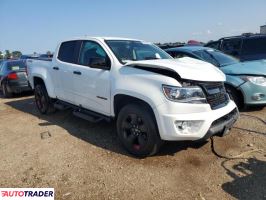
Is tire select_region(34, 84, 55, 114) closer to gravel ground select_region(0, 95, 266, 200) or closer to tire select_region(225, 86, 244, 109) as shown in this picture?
gravel ground select_region(0, 95, 266, 200)

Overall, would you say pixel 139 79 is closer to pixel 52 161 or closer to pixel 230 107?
pixel 230 107

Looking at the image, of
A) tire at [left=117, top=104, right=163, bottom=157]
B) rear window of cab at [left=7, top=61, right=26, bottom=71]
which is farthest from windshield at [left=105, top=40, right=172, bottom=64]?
rear window of cab at [left=7, top=61, right=26, bottom=71]

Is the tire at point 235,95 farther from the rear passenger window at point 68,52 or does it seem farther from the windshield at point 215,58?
the rear passenger window at point 68,52

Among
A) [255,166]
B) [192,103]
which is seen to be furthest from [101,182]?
[255,166]

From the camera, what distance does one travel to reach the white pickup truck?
3861mm

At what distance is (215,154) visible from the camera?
4.43 m

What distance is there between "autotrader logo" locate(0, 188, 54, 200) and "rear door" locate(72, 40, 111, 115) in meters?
1.75

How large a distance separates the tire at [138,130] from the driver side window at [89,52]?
3.70 feet

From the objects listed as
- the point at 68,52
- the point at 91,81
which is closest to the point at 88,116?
the point at 91,81

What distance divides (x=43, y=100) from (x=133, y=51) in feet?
10.2

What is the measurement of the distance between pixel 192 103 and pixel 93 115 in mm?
2079

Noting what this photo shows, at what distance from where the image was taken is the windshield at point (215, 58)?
277 inches

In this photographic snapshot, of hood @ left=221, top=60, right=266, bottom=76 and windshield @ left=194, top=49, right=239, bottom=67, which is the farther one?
windshield @ left=194, top=49, right=239, bottom=67

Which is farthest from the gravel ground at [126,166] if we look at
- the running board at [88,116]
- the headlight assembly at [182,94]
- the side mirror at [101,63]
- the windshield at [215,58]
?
the windshield at [215,58]
